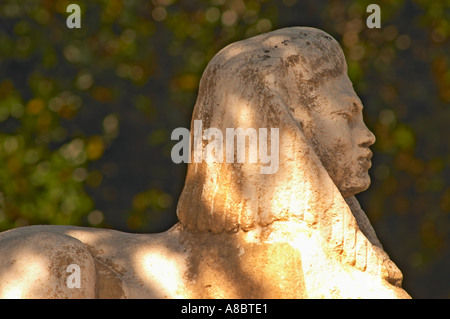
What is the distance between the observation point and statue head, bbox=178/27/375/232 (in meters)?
2.91

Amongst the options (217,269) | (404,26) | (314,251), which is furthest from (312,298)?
(404,26)

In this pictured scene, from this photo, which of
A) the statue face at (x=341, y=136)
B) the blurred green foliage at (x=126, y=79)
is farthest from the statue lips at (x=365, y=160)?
the blurred green foliage at (x=126, y=79)

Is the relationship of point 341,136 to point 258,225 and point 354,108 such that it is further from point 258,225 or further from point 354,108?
point 258,225

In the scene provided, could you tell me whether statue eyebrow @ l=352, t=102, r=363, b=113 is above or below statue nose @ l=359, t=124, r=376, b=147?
above

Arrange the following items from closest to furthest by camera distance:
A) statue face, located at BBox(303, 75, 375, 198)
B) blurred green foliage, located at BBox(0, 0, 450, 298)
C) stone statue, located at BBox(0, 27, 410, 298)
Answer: stone statue, located at BBox(0, 27, 410, 298)
statue face, located at BBox(303, 75, 375, 198)
blurred green foliage, located at BBox(0, 0, 450, 298)

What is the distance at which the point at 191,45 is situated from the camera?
186 inches

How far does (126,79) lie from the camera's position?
15.5ft

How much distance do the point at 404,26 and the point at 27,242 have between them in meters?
2.88

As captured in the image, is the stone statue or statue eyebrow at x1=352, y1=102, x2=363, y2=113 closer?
the stone statue

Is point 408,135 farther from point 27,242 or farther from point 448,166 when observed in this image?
point 27,242

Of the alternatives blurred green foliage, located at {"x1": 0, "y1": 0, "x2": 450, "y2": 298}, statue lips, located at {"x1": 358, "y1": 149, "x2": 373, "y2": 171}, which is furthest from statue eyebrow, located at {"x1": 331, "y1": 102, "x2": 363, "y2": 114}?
blurred green foliage, located at {"x1": 0, "y1": 0, "x2": 450, "y2": 298}

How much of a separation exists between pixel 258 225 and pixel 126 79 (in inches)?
80.6

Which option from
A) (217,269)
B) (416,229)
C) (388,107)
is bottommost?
(416,229)

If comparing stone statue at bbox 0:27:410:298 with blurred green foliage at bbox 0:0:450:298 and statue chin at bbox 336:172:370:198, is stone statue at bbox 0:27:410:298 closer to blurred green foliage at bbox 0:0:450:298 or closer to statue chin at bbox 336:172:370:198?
statue chin at bbox 336:172:370:198
